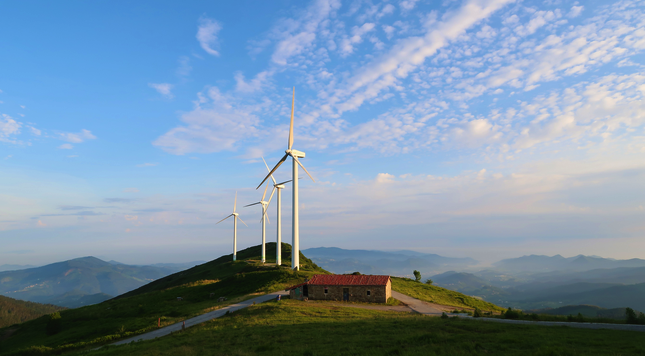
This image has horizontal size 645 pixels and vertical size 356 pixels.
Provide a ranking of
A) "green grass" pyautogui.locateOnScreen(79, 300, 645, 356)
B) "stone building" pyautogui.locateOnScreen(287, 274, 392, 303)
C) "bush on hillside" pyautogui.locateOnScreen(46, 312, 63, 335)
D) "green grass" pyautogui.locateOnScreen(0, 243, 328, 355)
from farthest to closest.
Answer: "bush on hillside" pyautogui.locateOnScreen(46, 312, 63, 335) < "stone building" pyautogui.locateOnScreen(287, 274, 392, 303) < "green grass" pyautogui.locateOnScreen(0, 243, 328, 355) < "green grass" pyautogui.locateOnScreen(79, 300, 645, 356)

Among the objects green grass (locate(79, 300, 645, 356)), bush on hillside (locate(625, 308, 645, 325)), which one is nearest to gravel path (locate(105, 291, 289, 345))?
green grass (locate(79, 300, 645, 356))

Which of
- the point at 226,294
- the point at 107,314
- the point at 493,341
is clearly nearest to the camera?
the point at 493,341

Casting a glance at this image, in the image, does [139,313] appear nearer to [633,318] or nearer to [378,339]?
[378,339]

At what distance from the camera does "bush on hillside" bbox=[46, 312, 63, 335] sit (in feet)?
214

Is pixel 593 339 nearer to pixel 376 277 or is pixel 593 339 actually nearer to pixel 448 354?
pixel 448 354

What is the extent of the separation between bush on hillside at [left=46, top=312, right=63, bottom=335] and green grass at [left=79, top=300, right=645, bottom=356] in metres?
46.4

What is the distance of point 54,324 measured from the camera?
68062mm

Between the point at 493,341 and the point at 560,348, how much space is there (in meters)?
4.82

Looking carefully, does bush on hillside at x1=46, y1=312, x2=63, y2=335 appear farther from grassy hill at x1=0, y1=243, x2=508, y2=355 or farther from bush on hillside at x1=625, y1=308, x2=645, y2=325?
bush on hillside at x1=625, y1=308, x2=645, y2=325

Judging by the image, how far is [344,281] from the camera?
62.0m

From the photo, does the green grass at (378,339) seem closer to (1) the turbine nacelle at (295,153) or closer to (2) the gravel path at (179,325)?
(2) the gravel path at (179,325)

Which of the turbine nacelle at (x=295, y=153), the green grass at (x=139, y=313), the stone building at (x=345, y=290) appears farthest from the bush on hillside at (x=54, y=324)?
the turbine nacelle at (x=295, y=153)

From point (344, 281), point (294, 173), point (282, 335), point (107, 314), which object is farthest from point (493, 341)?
point (107, 314)

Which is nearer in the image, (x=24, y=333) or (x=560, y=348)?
(x=560, y=348)
